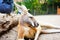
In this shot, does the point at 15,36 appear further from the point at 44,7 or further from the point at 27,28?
the point at 44,7

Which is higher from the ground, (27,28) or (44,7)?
(27,28)

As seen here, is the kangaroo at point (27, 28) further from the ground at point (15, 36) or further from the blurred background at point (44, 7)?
the blurred background at point (44, 7)

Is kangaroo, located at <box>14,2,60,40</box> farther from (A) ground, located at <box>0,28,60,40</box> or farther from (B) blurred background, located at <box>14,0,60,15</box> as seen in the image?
(B) blurred background, located at <box>14,0,60,15</box>

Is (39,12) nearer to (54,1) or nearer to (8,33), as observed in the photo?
(54,1)

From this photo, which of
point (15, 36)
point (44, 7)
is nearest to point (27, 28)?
point (15, 36)

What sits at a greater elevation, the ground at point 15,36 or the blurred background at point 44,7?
the ground at point 15,36

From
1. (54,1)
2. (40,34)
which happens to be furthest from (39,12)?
(40,34)

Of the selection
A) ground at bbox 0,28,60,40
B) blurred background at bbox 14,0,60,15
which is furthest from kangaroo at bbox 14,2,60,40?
blurred background at bbox 14,0,60,15

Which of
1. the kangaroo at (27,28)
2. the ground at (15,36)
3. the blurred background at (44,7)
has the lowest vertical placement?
the blurred background at (44,7)

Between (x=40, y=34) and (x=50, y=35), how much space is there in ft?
0.23

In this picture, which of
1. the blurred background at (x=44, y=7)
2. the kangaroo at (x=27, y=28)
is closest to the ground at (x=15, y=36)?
the kangaroo at (x=27, y=28)

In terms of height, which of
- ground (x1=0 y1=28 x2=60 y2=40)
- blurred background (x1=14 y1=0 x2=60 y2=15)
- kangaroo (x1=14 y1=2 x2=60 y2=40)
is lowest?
blurred background (x1=14 y1=0 x2=60 y2=15)

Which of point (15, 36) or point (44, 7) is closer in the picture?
point (15, 36)

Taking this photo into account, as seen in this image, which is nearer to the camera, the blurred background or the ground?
the ground
